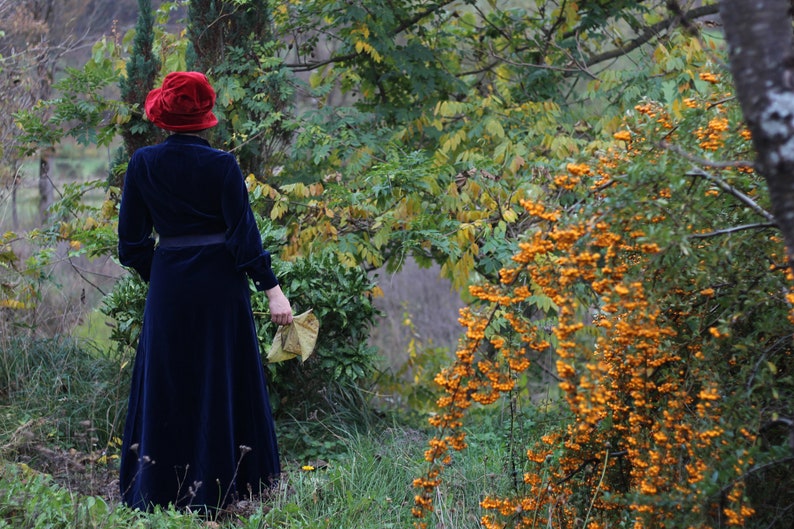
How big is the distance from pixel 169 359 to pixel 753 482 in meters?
2.22

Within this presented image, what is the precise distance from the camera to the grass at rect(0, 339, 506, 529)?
10.2 feet

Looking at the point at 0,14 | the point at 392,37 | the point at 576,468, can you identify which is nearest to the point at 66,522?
the point at 576,468

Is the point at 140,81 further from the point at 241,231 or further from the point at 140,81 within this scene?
the point at 241,231

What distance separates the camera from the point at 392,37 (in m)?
6.11

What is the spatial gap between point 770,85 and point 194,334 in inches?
93.6

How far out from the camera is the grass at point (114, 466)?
312cm

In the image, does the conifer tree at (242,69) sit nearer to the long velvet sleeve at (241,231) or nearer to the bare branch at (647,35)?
the long velvet sleeve at (241,231)

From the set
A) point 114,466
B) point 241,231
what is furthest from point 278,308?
point 114,466

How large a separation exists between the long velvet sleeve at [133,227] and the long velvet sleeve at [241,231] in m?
0.42

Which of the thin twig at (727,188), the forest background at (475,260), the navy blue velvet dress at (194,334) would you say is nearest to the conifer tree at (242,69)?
the forest background at (475,260)

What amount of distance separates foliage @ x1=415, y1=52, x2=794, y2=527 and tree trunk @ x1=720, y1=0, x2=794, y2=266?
88 millimetres

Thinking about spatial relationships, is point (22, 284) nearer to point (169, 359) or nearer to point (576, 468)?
point (169, 359)

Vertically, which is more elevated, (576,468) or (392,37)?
(392,37)

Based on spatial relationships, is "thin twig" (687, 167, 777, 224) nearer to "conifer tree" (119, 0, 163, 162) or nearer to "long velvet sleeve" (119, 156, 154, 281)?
"long velvet sleeve" (119, 156, 154, 281)
